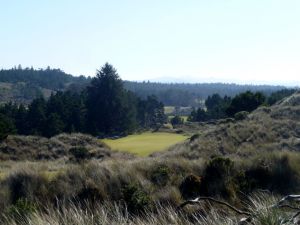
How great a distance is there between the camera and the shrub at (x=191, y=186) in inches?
404

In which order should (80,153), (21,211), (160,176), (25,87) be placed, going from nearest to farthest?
(21,211), (160,176), (80,153), (25,87)

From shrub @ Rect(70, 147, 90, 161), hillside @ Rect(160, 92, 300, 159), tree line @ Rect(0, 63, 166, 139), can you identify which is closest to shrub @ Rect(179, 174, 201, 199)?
hillside @ Rect(160, 92, 300, 159)

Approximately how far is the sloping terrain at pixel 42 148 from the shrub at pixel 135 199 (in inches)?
646

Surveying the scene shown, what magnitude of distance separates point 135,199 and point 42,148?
2185 centimetres

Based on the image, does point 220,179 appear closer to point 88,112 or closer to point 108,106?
point 88,112

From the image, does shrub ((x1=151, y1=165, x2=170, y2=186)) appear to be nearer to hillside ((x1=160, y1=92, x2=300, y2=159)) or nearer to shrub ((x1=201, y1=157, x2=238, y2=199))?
shrub ((x1=201, y1=157, x2=238, y2=199))

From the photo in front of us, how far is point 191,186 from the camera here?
10.6 meters

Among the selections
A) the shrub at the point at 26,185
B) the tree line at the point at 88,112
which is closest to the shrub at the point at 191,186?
the shrub at the point at 26,185

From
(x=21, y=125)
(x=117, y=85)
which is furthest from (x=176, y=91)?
(x=21, y=125)

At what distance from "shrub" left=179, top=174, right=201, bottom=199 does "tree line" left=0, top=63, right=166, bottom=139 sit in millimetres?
40112

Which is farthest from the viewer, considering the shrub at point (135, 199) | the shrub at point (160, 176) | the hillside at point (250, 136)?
the hillside at point (250, 136)

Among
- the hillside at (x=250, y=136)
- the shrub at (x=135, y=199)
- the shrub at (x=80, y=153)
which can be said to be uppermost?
the shrub at (x=135, y=199)

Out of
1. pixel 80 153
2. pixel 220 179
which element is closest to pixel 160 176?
pixel 220 179

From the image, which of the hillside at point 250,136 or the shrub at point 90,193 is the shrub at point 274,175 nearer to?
the shrub at point 90,193
